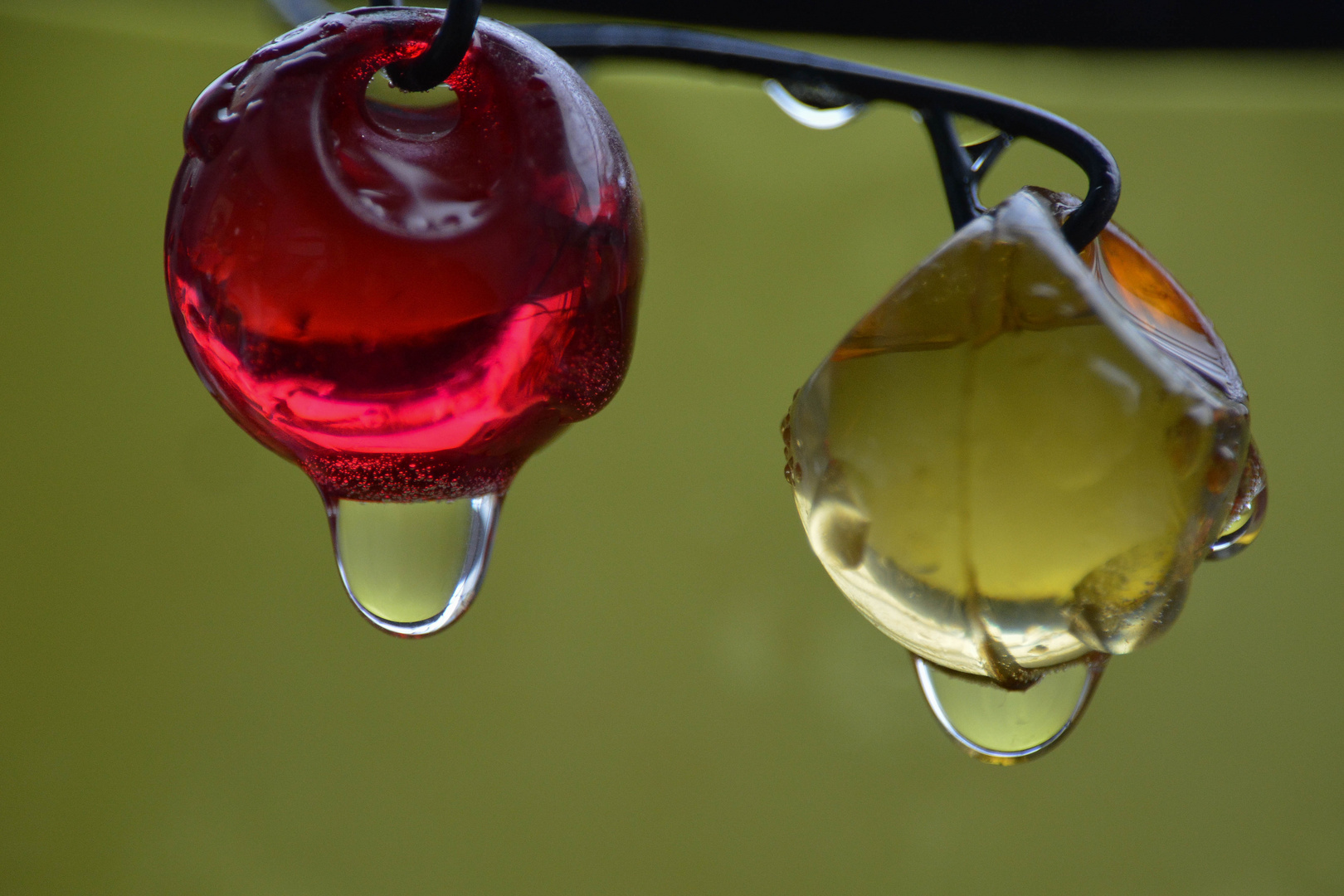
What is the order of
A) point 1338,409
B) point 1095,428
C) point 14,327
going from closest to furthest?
point 1095,428 < point 14,327 < point 1338,409

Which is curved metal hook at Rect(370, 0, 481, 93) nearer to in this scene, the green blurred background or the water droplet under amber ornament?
the water droplet under amber ornament

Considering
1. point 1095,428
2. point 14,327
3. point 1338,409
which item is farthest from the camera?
point 1338,409

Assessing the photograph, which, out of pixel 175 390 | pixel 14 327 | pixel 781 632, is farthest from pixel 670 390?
pixel 14 327

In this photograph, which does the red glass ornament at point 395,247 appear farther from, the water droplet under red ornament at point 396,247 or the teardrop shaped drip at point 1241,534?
the teardrop shaped drip at point 1241,534

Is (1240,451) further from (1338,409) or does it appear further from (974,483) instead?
(1338,409)

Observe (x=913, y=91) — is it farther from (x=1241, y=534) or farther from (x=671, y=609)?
(x=671, y=609)

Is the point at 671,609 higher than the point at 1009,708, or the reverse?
the point at 1009,708

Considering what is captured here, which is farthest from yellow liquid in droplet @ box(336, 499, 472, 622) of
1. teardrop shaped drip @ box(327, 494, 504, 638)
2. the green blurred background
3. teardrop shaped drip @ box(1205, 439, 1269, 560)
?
the green blurred background

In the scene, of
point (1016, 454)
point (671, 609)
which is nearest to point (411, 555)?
point (1016, 454)

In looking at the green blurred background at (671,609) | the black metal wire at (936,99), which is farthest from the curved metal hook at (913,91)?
the green blurred background at (671,609)
